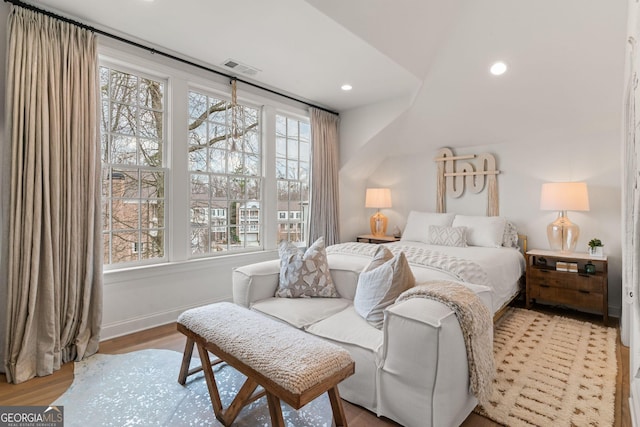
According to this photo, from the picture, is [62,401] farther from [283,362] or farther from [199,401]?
[283,362]

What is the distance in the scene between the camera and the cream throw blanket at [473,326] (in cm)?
159

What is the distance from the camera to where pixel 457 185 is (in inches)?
172

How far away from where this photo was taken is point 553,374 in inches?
Answer: 83.9

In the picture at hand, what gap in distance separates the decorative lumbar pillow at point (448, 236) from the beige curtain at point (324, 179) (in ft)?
4.14

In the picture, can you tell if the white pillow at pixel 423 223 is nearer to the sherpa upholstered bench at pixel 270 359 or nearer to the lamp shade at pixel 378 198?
the lamp shade at pixel 378 198

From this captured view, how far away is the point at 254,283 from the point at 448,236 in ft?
7.90

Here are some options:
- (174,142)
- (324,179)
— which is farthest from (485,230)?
(174,142)

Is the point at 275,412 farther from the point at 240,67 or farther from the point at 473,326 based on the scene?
the point at 240,67

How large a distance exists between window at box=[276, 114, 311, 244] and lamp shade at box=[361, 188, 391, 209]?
1032 mm

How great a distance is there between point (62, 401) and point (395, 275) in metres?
2.02

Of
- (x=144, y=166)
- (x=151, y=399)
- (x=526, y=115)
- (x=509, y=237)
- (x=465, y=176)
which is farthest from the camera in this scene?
(x=465, y=176)

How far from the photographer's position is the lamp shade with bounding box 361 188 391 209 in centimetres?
480

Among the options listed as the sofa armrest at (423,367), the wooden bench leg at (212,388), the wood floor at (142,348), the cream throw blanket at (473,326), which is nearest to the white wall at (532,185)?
the wood floor at (142,348)

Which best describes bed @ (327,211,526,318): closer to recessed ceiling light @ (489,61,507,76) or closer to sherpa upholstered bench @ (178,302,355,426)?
sherpa upholstered bench @ (178,302,355,426)
